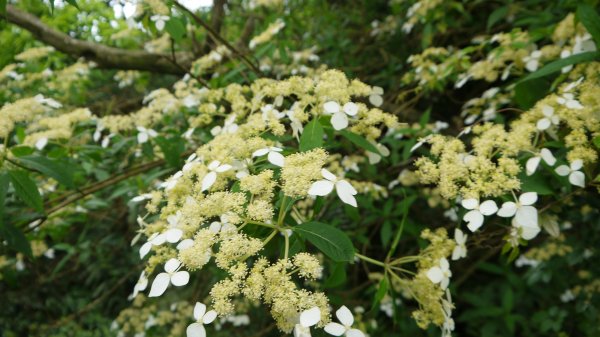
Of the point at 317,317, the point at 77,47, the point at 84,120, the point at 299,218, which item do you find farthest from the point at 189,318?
the point at 317,317

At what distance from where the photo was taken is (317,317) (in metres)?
0.82

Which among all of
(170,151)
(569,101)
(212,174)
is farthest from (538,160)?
(170,151)

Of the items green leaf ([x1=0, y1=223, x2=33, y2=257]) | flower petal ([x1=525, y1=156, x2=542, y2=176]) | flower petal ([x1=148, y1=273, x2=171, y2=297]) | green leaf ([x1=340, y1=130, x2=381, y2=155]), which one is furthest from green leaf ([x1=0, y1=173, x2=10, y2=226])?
flower petal ([x1=525, y1=156, x2=542, y2=176])

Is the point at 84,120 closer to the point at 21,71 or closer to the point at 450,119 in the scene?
the point at 21,71

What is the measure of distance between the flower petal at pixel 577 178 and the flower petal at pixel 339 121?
0.63m

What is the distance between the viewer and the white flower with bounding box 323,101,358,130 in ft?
3.84

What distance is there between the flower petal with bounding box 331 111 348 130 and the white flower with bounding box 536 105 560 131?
0.60m

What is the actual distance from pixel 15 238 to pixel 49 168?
292mm

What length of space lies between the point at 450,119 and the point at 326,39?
1233 millimetres

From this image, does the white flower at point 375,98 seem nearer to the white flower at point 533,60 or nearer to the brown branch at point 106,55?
the white flower at point 533,60

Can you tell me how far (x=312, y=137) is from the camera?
3.65 ft

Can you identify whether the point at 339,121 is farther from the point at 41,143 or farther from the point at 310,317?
the point at 41,143

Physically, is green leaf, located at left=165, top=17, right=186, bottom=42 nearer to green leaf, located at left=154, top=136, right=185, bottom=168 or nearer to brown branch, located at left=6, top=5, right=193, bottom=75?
green leaf, located at left=154, top=136, right=185, bottom=168

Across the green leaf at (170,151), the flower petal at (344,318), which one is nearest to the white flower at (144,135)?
the green leaf at (170,151)
